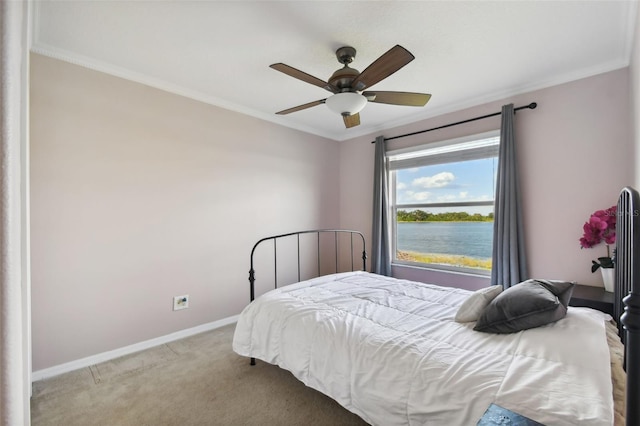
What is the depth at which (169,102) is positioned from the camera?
113 inches

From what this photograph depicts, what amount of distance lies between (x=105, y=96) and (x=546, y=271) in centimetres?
415

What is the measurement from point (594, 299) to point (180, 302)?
3.40 m

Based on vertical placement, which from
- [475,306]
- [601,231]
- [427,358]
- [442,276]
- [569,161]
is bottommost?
[442,276]

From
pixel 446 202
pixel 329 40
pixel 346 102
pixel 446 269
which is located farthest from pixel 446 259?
pixel 329 40

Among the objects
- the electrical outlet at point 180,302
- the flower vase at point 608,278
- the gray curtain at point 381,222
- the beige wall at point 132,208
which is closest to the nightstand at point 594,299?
the flower vase at point 608,278

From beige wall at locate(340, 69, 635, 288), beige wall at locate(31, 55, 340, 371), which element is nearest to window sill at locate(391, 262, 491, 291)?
beige wall at locate(340, 69, 635, 288)

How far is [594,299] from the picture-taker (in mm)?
2164

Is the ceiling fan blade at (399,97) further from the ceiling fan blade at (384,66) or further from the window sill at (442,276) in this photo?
the window sill at (442,276)

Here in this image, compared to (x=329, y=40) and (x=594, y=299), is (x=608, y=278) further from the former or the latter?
(x=329, y=40)

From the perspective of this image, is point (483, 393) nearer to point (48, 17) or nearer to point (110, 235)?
point (110, 235)

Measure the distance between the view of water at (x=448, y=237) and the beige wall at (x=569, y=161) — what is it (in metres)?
0.45

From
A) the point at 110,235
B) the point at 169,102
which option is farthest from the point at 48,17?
the point at 110,235

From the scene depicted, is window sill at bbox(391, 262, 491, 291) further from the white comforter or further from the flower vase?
the white comforter

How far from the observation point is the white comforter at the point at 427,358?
3.59ft
